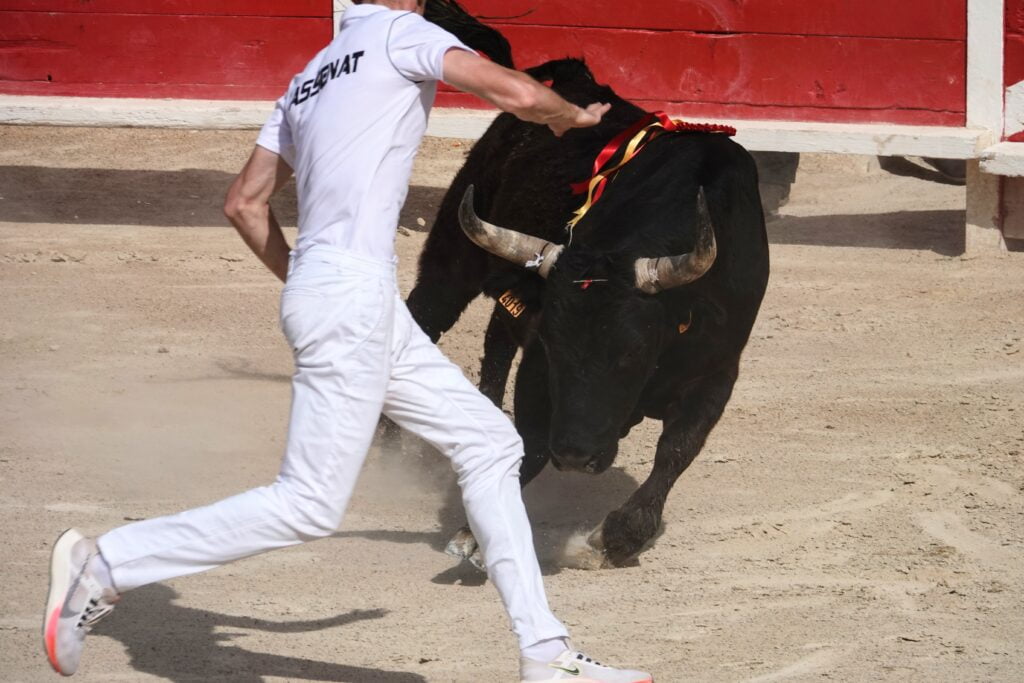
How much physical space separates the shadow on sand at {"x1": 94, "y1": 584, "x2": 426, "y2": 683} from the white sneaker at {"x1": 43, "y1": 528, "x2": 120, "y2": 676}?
18.1 inches

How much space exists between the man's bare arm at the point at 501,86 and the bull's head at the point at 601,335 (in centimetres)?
96

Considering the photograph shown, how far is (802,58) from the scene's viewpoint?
25.6ft

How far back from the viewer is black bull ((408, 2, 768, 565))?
3.91m

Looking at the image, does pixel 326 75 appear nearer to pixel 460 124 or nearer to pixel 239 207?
pixel 239 207

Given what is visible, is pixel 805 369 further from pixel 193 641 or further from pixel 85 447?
pixel 193 641

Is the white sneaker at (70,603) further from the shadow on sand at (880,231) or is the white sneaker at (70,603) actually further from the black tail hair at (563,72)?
the shadow on sand at (880,231)

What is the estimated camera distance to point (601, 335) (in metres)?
3.91

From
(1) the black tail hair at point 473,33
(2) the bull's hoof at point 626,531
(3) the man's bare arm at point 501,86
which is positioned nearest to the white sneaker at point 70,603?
(3) the man's bare arm at point 501,86

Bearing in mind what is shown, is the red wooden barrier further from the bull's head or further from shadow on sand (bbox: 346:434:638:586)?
the bull's head

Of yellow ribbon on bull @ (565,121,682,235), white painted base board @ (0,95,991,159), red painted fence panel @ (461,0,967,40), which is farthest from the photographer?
red painted fence panel @ (461,0,967,40)

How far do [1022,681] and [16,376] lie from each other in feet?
12.6

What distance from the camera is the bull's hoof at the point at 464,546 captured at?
409 cm

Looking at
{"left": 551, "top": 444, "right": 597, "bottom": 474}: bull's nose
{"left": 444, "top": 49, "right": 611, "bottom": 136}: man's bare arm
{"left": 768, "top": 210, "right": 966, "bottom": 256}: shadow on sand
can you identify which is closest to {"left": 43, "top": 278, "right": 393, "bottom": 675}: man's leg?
{"left": 444, "top": 49, "right": 611, "bottom": 136}: man's bare arm

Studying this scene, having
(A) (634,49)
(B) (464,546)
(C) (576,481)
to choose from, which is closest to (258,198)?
(B) (464,546)
